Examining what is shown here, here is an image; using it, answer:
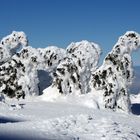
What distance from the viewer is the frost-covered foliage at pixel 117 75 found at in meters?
34.4

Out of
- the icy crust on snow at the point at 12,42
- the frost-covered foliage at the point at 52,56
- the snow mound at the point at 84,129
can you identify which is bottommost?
the snow mound at the point at 84,129

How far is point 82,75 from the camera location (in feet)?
121

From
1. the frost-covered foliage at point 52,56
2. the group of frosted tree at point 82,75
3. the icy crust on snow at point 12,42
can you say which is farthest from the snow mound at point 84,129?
the icy crust on snow at point 12,42

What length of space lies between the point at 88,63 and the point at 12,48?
36.4 feet

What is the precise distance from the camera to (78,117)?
13820mm

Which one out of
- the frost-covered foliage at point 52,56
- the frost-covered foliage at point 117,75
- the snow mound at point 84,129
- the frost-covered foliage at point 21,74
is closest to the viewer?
the snow mound at point 84,129

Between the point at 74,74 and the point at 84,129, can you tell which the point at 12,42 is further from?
the point at 84,129

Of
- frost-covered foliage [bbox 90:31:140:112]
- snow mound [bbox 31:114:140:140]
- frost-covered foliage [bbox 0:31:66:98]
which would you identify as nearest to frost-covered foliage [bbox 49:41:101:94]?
frost-covered foliage [bbox 90:31:140:112]

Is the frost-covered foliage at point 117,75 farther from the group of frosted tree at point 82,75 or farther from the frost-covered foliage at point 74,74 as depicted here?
the frost-covered foliage at point 74,74

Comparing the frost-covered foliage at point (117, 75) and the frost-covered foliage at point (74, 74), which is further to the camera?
the frost-covered foliage at point (74, 74)

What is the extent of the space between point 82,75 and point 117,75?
337 centimetres

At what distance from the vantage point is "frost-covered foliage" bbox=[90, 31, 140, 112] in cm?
3440

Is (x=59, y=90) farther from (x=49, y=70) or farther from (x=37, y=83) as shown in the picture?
(x=49, y=70)

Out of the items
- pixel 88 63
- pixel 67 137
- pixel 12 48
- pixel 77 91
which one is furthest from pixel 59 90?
pixel 67 137
